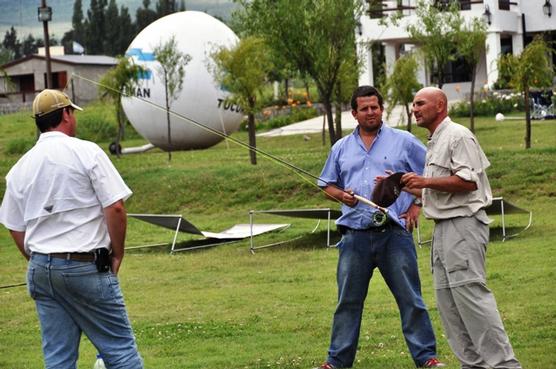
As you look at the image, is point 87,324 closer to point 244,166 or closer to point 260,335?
point 260,335

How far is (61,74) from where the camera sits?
67.1m

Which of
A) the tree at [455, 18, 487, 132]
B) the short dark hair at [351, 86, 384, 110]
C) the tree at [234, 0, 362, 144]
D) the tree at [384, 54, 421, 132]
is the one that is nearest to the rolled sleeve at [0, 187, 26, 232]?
the short dark hair at [351, 86, 384, 110]

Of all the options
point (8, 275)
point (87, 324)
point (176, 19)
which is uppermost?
point (176, 19)

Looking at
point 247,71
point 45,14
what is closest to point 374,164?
point 247,71

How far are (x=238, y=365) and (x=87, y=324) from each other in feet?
9.79

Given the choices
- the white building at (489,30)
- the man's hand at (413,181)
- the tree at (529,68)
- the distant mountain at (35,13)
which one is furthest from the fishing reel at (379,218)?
the distant mountain at (35,13)

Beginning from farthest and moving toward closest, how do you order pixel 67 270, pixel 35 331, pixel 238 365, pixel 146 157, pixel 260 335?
pixel 146 157 → pixel 35 331 → pixel 260 335 → pixel 238 365 → pixel 67 270

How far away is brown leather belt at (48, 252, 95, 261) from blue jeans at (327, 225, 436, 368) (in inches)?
95.9


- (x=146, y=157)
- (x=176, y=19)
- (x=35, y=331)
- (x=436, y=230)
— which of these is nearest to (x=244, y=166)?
(x=146, y=157)

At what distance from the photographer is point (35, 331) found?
1290cm

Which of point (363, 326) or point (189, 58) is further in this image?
point (189, 58)

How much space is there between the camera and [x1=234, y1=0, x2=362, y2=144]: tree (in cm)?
2781

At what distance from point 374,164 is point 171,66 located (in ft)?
83.5

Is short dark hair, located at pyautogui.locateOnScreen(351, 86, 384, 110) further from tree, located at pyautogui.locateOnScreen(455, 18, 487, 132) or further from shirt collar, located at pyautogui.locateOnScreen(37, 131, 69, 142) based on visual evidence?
tree, located at pyautogui.locateOnScreen(455, 18, 487, 132)
